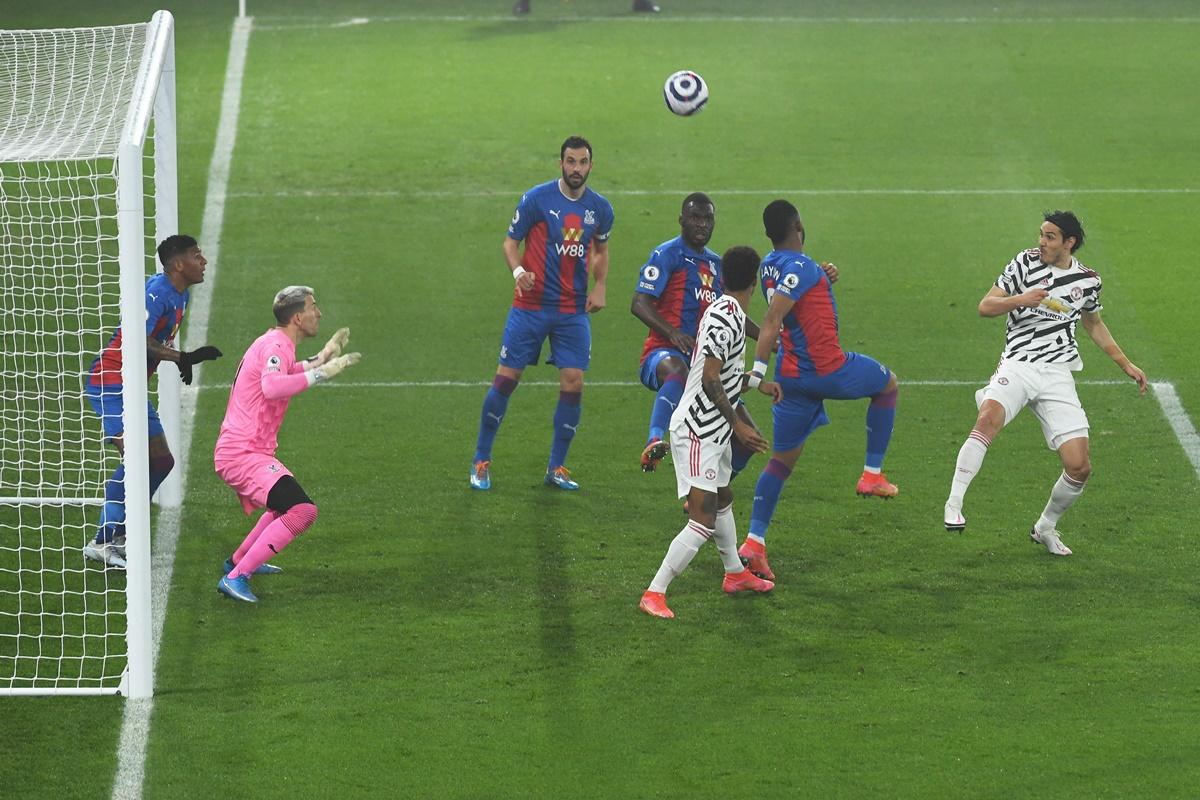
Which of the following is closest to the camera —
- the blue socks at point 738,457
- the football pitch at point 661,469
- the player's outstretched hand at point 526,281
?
the football pitch at point 661,469

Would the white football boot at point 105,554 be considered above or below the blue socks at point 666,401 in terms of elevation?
below

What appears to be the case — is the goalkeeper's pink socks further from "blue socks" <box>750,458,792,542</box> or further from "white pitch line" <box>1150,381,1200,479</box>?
"white pitch line" <box>1150,381,1200,479</box>

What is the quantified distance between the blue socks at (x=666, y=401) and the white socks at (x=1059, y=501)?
2.14m

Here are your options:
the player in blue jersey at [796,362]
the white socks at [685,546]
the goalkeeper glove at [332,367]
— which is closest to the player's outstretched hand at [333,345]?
the goalkeeper glove at [332,367]

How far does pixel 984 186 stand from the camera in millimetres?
18734

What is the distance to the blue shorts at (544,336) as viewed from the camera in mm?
11789

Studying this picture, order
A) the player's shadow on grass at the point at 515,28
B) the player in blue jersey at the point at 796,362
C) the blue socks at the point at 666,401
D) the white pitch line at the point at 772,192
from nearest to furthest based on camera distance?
the player in blue jersey at the point at 796,362 < the blue socks at the point at 666,401 < the white pitch line at the point at 772,192 < the player's shadow on grass at the point at 515,28

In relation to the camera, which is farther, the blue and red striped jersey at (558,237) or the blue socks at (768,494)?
the blue and red striped jersey at (558,237)

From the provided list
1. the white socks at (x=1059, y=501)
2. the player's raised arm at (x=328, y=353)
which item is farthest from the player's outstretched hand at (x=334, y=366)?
the white socks at (x=1059, y=501)

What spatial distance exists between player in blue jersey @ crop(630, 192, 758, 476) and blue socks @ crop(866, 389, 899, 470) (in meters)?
0.74

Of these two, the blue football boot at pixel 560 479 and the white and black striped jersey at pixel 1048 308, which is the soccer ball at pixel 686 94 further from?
the white and black striped jersey at pixel 1048 308

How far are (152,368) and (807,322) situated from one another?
11.5 feet

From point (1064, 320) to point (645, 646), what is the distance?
3012mm

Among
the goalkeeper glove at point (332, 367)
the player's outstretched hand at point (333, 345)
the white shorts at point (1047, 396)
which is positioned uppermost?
the player's outstretched hand at point (333, 345)
